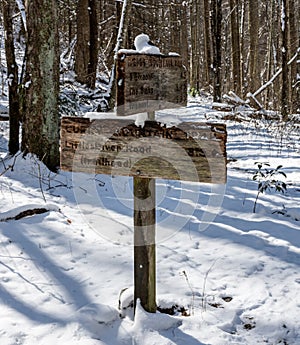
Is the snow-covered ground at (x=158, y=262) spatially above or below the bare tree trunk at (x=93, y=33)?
below

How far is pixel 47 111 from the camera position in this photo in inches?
235

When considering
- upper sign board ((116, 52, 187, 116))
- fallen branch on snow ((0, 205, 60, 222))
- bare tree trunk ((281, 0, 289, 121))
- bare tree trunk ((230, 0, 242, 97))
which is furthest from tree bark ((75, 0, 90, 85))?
upper sign board ((116, 52, 187, 116))

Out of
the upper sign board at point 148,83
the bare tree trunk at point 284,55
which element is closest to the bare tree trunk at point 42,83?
the upper sign board at point 148,83

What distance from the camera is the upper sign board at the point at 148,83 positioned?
248 cm

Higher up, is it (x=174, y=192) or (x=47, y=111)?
(x=47, y=111)

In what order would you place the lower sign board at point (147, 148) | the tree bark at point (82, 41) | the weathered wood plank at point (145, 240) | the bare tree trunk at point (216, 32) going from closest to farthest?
the lower sign board at point (147, 148), the weathered wood plank at point (145, 240), the tree bark at point (82, 41), the bare tree trunk at point (216, 32)

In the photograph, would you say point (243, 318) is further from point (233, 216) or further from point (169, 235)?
point (233, 216)

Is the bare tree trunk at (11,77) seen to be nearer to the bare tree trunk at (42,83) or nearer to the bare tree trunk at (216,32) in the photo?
the bare tree trunk at (42,83)

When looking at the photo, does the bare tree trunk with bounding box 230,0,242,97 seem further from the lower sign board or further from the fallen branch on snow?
the lower sign board

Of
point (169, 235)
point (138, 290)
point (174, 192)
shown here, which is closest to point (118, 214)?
point (169, 235)

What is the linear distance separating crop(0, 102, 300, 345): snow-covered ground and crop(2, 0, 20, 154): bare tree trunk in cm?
71

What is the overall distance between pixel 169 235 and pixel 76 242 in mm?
947

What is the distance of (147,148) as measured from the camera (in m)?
2.54

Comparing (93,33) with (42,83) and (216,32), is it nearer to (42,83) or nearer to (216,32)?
(216,32)
